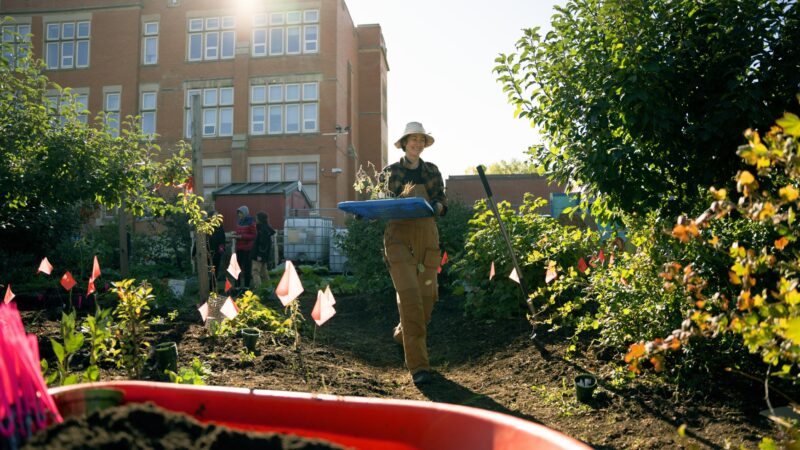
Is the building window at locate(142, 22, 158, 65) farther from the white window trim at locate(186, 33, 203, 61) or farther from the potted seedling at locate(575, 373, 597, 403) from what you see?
the potted seedling at locate(575, 373, 597, 403)

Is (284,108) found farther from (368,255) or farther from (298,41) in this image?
(368,255)

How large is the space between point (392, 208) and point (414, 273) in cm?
72

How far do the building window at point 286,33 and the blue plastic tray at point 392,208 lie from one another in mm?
25529

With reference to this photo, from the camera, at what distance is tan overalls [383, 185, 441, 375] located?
182 inches

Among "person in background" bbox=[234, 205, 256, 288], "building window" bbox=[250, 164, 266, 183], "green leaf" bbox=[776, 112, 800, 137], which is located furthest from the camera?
"building window" bbox=[250, 164, 266, 183]

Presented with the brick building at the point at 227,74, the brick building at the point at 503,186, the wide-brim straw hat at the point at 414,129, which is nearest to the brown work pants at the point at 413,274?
the wide-brim straw hat at the point at 414,129

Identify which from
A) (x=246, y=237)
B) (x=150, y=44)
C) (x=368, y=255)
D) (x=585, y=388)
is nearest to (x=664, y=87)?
(x=585, y=388)

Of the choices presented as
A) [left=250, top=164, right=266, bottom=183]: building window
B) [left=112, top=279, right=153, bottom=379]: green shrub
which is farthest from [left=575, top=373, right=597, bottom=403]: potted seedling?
[left=250, top=164, right=266, bottom=183]: building window

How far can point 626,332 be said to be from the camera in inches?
152

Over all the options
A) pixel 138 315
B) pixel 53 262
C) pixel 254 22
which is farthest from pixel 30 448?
pixel 254 22

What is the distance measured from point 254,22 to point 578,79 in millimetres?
27630

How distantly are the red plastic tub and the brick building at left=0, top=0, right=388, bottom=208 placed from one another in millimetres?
26253

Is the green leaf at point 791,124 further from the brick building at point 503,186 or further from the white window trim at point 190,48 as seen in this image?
the brick building at point 503,186

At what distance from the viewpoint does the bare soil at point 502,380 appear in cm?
305
